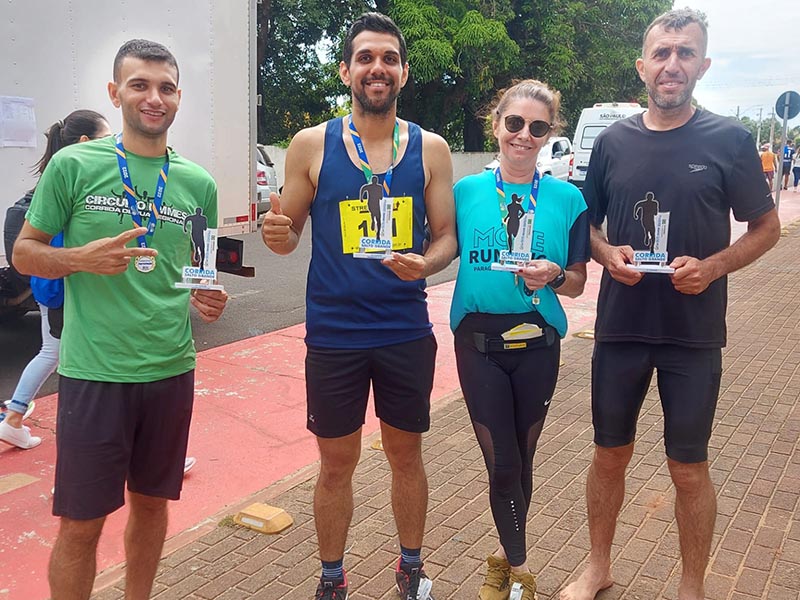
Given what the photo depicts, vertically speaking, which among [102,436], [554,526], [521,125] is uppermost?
[521,125]

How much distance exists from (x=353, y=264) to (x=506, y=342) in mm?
686

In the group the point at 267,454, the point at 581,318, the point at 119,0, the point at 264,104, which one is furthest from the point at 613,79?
the point at 267,454

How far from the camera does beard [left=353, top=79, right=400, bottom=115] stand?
2863 millimetres

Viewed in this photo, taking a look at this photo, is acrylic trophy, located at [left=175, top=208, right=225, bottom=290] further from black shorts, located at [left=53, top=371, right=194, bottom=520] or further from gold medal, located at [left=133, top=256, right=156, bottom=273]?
black shorts, located at [left=53, top=371, right=194, bottom=520]

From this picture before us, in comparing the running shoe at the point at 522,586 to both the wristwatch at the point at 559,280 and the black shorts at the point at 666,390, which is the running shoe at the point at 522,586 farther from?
the wristwatch at the point at 559,280

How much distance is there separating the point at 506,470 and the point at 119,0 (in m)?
5.21

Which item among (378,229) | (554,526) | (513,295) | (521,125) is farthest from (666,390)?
(378,229)

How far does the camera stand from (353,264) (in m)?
2.88

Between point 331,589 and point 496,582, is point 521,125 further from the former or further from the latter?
point 331,589

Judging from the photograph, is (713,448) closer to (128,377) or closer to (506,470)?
(506,470)

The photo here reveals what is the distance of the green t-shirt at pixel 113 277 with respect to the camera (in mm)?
2453

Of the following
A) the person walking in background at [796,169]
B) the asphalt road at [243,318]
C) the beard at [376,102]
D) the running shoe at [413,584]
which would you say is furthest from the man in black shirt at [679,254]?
the person walking in background at [796,169]

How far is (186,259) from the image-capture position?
106 inches

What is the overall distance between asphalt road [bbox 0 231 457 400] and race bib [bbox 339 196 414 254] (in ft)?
12.8
